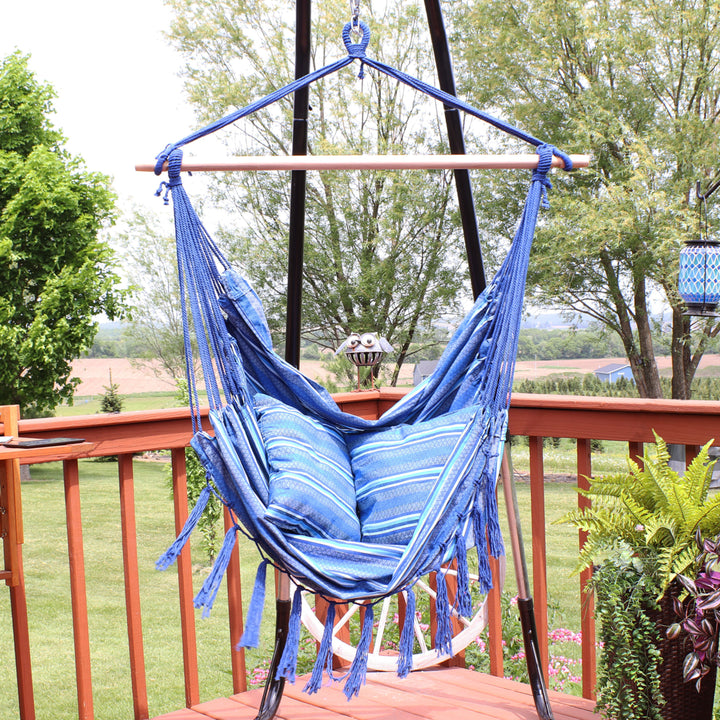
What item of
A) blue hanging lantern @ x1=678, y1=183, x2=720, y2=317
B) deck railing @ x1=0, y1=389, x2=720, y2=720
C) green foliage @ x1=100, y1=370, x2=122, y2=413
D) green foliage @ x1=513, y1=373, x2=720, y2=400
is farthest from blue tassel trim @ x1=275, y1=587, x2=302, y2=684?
green foliage @ x1=513, y1=373, x2=720, y2=400

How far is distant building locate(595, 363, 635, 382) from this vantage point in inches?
443

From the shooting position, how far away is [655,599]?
1.34 metres

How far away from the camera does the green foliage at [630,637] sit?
1.34 metres

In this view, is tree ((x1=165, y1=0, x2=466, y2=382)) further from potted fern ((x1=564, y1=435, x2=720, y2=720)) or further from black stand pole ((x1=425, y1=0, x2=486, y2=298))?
potted fern ((x1=564, y1=435, x2=720, y2=720))

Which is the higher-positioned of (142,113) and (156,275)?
(142,113)

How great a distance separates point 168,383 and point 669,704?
11549 mm

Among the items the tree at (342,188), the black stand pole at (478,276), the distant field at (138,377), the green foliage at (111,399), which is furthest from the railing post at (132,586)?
the distant field at (138,377)

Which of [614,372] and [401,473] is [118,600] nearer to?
[401,473]

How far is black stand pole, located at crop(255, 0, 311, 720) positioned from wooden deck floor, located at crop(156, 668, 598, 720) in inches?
5.5

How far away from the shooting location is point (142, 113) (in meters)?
13.9

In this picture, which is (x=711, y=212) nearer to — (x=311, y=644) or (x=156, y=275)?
(x=156, y=275)

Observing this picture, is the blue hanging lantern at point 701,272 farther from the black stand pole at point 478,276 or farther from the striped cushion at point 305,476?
the striped cushion at point 305,476

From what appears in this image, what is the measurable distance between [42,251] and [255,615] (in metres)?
10.8

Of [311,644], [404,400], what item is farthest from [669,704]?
[311,644]
